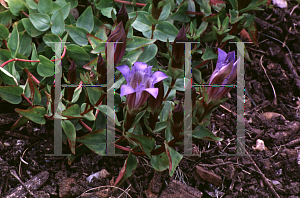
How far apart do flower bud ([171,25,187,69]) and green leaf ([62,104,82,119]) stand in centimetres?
53

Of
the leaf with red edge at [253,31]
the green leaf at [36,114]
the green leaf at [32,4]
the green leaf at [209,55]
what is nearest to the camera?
the green leaf at [36,114]

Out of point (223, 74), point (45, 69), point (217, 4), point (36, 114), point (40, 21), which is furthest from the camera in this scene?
point (217, 4)

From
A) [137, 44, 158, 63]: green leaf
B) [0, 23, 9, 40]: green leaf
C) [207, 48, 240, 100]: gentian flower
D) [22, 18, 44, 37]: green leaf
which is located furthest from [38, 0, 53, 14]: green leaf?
[207, 48, 240, 100]: gentian flower

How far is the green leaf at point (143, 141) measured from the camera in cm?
138

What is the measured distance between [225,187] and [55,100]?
1001 mm

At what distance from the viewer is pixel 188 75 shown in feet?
5.17

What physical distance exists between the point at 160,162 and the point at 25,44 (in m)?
1.09

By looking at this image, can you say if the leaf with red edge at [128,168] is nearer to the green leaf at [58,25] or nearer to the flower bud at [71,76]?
the flower bud at [71,76]

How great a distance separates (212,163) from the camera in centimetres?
174

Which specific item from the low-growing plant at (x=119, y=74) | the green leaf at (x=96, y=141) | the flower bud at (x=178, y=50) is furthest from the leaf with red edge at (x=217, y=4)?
the green leaf at (x=96, y=141)

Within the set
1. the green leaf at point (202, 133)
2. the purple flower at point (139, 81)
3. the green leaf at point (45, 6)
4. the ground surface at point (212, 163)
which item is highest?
the green leaf at point (45, 6)

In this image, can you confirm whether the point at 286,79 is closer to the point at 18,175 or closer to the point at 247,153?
the point at 247,153

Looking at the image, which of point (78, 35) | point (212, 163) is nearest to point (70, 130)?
point (78, 35)

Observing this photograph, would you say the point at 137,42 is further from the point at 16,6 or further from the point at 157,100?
the point at 16,6
